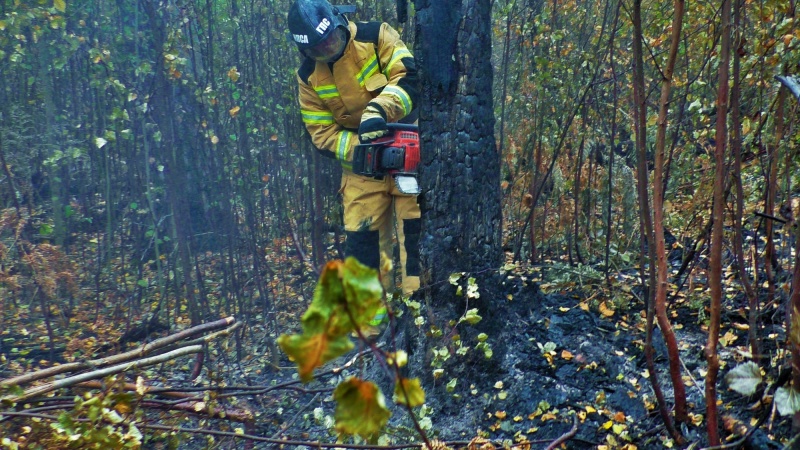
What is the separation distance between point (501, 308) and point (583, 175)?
A: 1.53 m

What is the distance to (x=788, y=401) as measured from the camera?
1.68 metres

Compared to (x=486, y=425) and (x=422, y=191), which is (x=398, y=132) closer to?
(x=422, y=191)

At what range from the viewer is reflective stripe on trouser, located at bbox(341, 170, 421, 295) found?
4336mm

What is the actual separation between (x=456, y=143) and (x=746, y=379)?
5.77 ft

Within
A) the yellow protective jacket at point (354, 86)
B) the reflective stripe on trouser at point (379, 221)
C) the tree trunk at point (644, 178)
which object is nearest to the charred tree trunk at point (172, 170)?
the yellow protective jacket at point (354, 86)

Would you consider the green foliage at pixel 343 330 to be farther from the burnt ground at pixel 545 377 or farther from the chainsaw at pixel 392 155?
the chainsaw at pixel 392 155

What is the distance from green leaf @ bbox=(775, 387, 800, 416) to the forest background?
5.73ft

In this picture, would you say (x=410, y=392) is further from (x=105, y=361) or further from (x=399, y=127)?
(x=399, y=127)

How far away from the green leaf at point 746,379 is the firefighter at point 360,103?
264cm

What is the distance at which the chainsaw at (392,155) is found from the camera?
411cm

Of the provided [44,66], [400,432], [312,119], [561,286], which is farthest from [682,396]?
[44,66]

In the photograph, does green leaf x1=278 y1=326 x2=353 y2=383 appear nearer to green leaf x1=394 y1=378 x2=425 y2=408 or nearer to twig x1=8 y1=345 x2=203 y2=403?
green leaf x1=394 y1=378 x2=425 y2=408

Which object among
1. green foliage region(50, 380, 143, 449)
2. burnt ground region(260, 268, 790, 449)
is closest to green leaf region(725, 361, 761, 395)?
burnt ground region(260, 268, 790, 449)

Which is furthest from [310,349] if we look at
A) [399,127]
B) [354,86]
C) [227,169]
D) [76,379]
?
[227,169]
